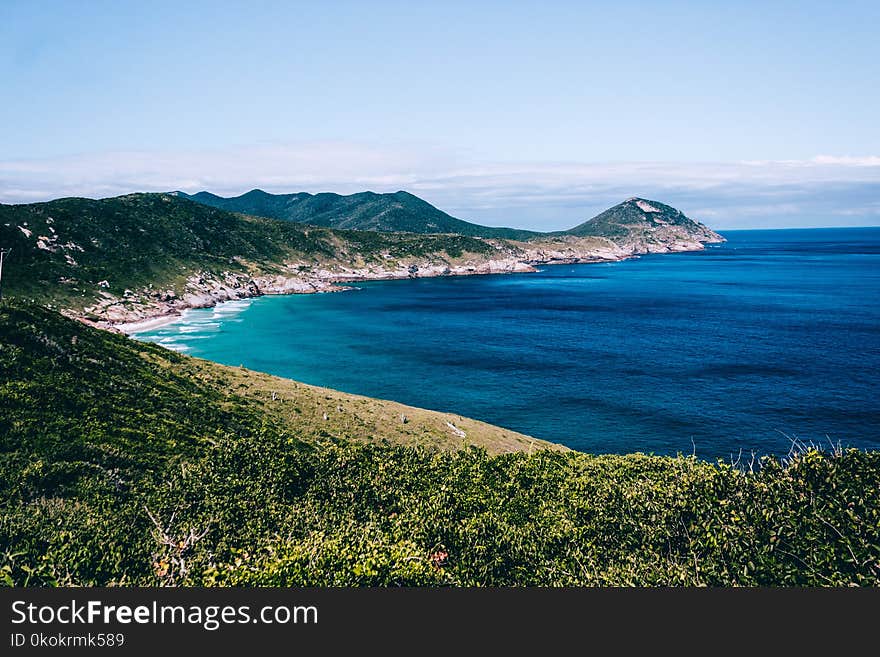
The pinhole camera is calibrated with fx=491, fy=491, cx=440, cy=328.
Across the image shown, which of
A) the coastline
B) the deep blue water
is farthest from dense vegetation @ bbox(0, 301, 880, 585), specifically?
the coastline

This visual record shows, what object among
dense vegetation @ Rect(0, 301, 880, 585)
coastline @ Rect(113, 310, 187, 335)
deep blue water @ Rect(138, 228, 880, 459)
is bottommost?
deep blue water @ Rect(138, 228, 880, 459)

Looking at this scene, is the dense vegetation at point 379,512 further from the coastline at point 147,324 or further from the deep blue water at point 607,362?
the coastline at point 147,324

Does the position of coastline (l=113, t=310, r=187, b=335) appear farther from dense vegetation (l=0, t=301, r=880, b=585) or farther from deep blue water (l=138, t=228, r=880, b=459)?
dense vegetation (l=0, t=301, r=880, b=585)

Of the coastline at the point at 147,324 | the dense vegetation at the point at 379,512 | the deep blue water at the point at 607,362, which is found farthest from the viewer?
the coastline at the point at 147,324

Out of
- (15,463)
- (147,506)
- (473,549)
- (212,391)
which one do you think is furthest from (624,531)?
(212,391)

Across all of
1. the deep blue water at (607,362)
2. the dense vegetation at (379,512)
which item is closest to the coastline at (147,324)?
the deep blue water at (607,362)
